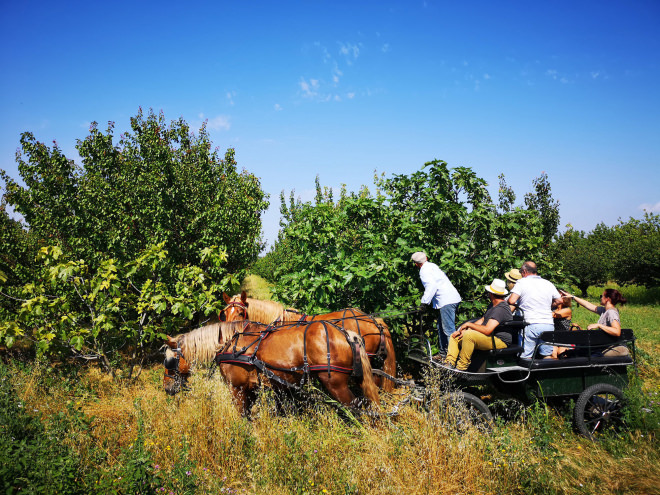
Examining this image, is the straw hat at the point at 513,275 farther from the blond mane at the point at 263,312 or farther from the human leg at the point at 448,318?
the blond mane at the point at 263,312

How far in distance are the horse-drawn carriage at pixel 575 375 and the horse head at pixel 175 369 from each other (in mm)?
3360

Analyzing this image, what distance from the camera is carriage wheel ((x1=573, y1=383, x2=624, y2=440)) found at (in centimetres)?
405

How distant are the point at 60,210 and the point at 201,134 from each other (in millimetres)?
4341

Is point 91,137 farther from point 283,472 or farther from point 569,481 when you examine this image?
point 569,481

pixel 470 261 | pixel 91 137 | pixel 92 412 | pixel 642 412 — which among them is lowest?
pixel 642 412

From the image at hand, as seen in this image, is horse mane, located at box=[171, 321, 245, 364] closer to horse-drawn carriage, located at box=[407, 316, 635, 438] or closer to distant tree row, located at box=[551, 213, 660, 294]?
horse-drawn carriage, located at box=[407, 316, 635, 438]

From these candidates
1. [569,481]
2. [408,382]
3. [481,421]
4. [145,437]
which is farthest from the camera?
[408,382]

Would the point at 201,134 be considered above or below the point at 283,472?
above

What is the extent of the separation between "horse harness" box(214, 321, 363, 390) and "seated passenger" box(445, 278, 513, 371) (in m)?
1.30

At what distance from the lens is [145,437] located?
390 cm

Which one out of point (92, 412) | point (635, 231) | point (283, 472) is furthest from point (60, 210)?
point (635, 231)

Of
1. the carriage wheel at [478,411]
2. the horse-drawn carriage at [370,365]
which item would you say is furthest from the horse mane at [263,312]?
the carriage wheel at [478,411]

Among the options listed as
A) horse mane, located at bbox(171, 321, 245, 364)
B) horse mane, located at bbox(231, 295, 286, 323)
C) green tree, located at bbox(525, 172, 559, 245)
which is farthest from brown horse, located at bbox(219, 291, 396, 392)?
green tree, located at bbox(525, 172, 559, 245)

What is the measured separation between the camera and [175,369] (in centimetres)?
494
